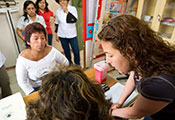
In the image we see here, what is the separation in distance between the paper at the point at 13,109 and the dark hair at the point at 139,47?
698mm

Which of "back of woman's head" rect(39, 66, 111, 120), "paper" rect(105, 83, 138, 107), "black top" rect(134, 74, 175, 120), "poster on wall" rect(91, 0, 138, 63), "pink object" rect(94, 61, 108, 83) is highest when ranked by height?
"poster on wall" rect(91, 0, 138, 63)

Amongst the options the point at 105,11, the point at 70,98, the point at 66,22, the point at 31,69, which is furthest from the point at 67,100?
the point at 66,22

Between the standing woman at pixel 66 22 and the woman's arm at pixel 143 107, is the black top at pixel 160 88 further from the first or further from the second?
the standing woman at pixel 66 22

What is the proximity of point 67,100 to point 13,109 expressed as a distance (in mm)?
602

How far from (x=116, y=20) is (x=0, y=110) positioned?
35.4 inches

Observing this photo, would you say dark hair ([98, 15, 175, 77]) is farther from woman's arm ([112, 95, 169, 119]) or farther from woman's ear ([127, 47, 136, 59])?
woman's arm ([112, 95, 169, 119])

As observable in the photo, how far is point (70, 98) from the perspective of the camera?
37 cm

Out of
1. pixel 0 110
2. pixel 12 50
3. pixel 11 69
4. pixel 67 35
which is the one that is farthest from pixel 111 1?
pixel 11 69

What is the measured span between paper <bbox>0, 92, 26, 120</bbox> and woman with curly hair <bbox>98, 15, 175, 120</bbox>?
650 mm

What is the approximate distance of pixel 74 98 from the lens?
37cm

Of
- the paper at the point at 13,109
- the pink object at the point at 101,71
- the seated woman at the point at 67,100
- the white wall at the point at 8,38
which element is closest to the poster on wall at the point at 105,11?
the pink object at the point at 101,71

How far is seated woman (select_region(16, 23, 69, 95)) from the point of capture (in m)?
1.15

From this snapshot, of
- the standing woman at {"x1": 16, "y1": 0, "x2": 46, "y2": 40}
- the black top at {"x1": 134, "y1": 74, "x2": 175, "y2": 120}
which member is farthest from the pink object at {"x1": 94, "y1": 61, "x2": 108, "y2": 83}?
the standing woman at {"x1": 16, "y1": 0, "x2": 46, "y2": 40}

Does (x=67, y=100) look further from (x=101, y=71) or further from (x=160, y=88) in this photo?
(x=101, y=71)
